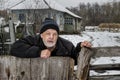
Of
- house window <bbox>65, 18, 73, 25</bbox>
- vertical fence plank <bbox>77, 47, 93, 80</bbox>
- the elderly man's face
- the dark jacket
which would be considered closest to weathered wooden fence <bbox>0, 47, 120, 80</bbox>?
vertical fence plank <bbox>77, 47, 93, 80</bbox>

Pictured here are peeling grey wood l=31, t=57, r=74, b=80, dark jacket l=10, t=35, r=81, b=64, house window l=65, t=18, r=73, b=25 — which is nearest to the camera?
peeling grey wood l=31, t=57, r=74, b=80

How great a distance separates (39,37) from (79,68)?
21.3 inches

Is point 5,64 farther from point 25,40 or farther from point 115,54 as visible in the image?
point 115,54

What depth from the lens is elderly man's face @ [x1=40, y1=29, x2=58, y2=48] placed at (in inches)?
96.9

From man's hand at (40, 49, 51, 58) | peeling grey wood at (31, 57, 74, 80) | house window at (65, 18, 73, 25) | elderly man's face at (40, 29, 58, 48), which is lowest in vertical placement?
house window at (65, 18, 73, 25)

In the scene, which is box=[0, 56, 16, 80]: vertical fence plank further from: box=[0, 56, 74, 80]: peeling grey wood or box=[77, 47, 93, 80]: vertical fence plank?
box=[77, 47, 93, 80]: vertical fence plank

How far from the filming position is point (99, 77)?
17.9ft

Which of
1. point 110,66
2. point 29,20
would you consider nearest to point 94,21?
point 29,20

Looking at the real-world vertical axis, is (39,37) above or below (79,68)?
above

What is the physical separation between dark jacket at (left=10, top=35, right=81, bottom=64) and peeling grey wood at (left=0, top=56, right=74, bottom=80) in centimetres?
13

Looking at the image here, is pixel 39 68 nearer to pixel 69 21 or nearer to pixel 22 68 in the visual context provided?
pixel 22 68

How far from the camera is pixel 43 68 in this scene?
2.21 meters

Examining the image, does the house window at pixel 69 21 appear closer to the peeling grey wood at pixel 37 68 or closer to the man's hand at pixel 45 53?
the man's hand at pixel 45 53

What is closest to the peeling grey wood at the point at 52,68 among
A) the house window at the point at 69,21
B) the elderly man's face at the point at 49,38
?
the elderly man's face at the point at 49,38
